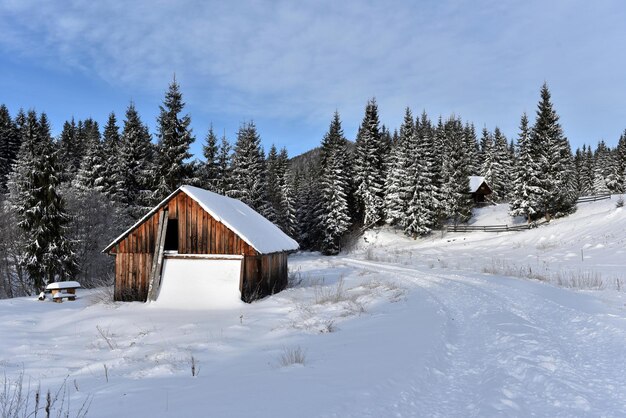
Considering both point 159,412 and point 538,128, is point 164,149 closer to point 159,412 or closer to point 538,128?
point 159,412

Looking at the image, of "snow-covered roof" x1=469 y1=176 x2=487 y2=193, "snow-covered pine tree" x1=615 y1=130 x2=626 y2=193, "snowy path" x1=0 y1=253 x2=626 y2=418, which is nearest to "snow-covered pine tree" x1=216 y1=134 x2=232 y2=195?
"snowy path" x1=0 y1=253 x2=626 y2=418

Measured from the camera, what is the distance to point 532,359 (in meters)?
7.04

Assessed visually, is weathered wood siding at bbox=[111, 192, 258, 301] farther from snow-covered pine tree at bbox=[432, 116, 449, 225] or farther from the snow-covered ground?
snow-covered pine tree at bbox=[432, 116, 449, 225]

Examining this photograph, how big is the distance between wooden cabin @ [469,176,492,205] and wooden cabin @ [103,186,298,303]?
49.2 metres

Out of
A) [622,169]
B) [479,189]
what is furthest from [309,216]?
[622,169]

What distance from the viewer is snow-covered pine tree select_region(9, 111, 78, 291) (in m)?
29.5

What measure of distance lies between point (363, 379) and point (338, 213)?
4141cm

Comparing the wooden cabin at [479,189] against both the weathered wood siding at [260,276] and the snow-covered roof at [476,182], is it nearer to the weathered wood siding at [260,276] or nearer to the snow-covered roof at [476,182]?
the snow-covered roof at [476,182]

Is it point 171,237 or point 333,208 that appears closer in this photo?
point 171,237

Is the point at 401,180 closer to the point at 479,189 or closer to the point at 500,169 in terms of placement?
the point at 479,189

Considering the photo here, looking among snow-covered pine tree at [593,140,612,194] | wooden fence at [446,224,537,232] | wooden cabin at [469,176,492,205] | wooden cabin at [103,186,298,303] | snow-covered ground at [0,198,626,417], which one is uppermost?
snow-covered pine tree at [593,140,612,194]

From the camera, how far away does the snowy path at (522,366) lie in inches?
204

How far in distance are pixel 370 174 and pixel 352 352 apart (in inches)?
1699

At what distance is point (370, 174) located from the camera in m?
49.8
